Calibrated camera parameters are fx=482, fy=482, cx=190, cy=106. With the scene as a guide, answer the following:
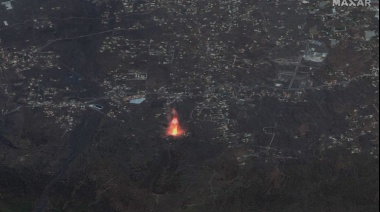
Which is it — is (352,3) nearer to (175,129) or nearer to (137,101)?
(175,129)

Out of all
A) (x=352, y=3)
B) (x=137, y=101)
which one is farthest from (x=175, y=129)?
(x=352, y=3)

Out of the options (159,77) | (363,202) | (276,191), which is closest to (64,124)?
(159,77)

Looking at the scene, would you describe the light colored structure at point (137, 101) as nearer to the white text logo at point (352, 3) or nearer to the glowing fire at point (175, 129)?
the glowing fire at point (175, 129)

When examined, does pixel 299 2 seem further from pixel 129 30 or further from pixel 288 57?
pixel 129 30

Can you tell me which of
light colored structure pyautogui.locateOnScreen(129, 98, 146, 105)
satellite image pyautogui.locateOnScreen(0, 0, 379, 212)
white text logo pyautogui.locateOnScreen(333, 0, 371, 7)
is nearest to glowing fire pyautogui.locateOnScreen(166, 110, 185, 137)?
satellite image pyautogui.locateOnScreen(0, 0, 379, 212)

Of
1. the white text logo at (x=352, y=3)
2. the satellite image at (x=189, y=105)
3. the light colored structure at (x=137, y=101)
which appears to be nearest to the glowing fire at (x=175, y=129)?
the satellite image at (x=189, y=105)

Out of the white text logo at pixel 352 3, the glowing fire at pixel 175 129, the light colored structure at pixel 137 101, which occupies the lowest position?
the glowing fire at pixel 175 129

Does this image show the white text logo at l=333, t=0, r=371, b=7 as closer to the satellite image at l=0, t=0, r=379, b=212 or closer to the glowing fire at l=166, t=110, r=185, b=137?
the satellite image at l=0, t=0, r=379, b=212

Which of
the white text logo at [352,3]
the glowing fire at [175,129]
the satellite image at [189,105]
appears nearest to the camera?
the satellite image at [189,105]
